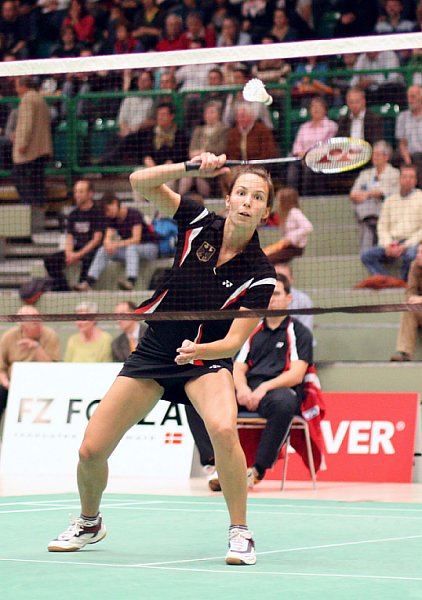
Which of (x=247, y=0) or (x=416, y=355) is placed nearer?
(x=416, y=355)

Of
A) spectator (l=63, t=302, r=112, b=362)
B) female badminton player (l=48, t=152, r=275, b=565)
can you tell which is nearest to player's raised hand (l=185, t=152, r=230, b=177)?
female badminton player (l=48, t=152, r=275, b=565)

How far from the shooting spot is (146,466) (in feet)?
42.3

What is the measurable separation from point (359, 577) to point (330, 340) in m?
8.13

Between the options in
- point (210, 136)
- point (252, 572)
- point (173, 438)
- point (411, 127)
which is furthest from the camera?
point (210, 136)

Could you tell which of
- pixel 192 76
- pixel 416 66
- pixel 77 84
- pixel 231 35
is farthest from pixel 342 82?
pixel 77 84

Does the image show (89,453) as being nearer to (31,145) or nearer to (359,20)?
(31,145)

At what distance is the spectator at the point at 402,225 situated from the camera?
13820 millimetres

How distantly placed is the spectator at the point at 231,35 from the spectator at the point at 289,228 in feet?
13.4

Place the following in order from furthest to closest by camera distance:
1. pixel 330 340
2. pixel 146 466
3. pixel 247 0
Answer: pixel 247 0
pixel 330 340
pixel 146 466

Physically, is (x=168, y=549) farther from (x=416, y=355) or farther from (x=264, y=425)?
(x=416, y=355)

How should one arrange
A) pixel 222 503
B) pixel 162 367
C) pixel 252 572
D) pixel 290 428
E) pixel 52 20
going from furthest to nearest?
pixel 52 20
pixel 290 428
pixel 222 503
pixel 162 367
pixel 252 572

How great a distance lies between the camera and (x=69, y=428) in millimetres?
13359

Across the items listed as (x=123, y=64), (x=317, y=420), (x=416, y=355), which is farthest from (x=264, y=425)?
(x=123, y=64)

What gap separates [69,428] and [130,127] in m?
5.50
